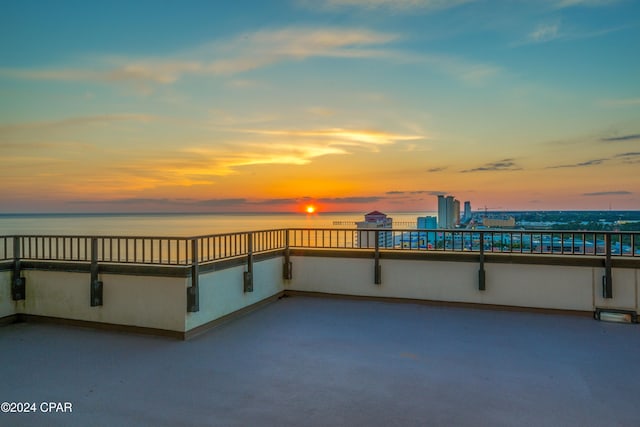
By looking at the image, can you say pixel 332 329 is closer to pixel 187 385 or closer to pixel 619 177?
pixel 187 385

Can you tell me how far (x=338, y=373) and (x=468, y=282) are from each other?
2.86 m

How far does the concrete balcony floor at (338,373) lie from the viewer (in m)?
2.24

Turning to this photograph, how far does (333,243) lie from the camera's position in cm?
577

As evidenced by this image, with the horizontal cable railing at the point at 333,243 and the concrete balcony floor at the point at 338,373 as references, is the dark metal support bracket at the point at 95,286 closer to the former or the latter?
the horizontal cable railing at the point at 333,243

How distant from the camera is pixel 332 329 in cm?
412

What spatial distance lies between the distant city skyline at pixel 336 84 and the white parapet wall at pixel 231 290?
319 centimetres

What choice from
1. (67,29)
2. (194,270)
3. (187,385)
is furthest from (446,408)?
(67,29)

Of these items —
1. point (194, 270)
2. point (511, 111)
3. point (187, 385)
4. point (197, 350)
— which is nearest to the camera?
point (187, 385)

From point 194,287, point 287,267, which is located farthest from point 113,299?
point 287,267

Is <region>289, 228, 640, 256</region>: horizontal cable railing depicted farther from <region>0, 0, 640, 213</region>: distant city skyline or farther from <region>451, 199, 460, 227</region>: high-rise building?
<region>0, 0, 640, 213</region>: distant city skyline

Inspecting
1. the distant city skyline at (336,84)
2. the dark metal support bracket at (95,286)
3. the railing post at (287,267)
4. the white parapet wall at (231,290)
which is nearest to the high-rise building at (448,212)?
the distant city skyline at (336,84)

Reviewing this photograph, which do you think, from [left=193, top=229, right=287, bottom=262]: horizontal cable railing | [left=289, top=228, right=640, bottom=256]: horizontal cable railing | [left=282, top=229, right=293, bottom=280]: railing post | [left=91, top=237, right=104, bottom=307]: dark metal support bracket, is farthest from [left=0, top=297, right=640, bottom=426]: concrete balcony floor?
[left=282, top=229, right=293, bottom=280]: railing post

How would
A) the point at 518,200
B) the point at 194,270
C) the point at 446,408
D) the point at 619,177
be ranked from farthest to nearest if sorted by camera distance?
the point at 518,200, the point at 619,177, the point at 194,270, the point at 446,408

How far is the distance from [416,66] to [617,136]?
4070 millimetres
